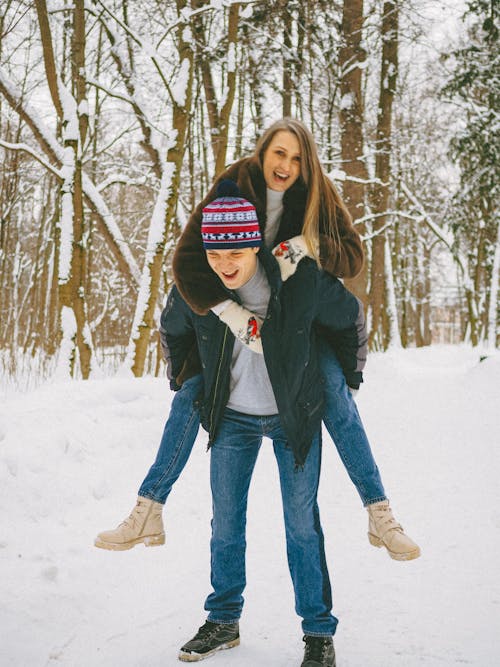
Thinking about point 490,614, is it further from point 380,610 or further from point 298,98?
point 298,98

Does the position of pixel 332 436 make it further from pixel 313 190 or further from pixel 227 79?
pixel 227 79

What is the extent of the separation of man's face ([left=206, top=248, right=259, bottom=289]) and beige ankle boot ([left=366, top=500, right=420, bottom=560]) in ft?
3.52

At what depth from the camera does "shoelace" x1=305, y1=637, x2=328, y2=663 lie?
8.31 ft

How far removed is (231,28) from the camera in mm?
8539

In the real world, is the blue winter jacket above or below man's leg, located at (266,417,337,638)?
above

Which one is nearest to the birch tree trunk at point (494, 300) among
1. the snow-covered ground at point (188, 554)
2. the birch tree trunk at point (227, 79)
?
the birch tree trunk at point (227, 79)

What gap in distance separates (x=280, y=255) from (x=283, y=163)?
0.43 metres

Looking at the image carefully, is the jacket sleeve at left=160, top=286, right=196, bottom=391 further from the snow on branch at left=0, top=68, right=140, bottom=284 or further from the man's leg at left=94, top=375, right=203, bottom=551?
the snow on branch at left=0, top=68, right=140, bottom=284

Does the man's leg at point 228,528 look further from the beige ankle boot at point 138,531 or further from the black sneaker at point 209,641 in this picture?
the beige ankle boot at point 138,531

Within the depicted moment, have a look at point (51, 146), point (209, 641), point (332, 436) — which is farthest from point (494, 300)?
point (209, 641)

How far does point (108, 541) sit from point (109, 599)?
102 centimetres

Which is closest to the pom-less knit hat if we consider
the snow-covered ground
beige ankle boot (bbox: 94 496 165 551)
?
beige ankle boot (bbox: 94 496 165 551)

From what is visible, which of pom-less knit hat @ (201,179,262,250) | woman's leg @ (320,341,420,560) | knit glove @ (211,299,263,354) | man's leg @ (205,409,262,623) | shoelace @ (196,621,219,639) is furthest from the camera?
shoelace @ (196,621,219,639)

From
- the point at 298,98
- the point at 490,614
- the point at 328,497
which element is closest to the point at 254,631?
the point at 490,614
